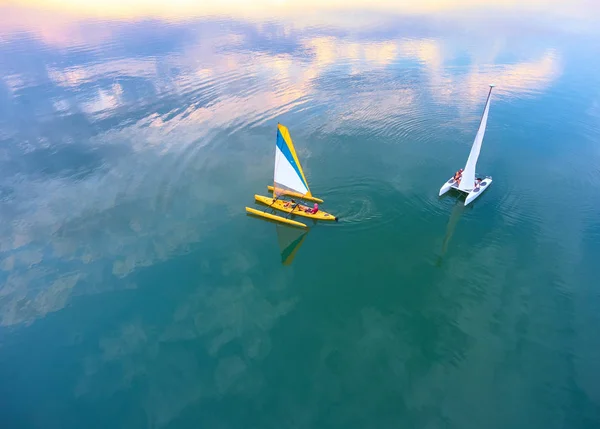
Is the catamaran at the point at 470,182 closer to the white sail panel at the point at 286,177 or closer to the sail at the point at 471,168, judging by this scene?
the sail at the point at 471,168

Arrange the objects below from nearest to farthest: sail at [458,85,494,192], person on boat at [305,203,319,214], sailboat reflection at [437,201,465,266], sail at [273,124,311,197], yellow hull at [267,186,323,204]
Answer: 1. sailboat reflection at [437,201,465,266]
2. sail at [273,124,311,197]
3. sail at [458,85,494,192]
4. person on boat at [305,203,319,214]
5. yellow hull at [267,186,323,204]

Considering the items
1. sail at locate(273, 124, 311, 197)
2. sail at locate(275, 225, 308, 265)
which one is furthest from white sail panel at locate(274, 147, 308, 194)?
sail at locate(275, 225, 308, 265)

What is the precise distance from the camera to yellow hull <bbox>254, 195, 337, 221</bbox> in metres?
39.8

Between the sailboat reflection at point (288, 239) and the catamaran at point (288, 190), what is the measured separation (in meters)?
0.56

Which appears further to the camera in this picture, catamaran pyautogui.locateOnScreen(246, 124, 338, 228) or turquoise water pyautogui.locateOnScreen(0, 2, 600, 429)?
catamaran pyautogui.locateOnScreen(246, 124, 338, 228)

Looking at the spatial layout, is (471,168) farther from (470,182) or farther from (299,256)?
(299,256)

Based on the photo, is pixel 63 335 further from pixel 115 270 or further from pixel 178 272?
pixel 178 272

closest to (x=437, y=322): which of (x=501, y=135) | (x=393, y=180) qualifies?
(x=393, y=180)

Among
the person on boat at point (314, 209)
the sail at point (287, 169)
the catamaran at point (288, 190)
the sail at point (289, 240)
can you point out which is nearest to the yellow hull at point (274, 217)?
the catamaran at point (288, 190)

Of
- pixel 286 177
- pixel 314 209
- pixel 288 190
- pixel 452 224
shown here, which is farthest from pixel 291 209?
pixel 452 224

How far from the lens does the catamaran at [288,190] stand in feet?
128

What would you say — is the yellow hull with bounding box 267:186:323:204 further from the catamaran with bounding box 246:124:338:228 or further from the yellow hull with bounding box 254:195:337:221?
the yellow hull with bounding box 254:195:337:221

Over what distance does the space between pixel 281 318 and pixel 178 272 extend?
457 inches

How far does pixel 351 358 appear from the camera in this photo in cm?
2859
